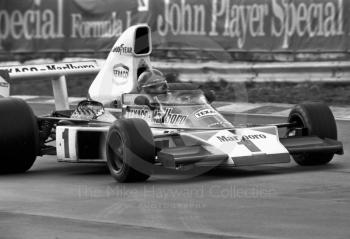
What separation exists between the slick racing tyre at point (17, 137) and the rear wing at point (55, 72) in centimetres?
132

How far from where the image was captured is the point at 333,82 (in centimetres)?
1905

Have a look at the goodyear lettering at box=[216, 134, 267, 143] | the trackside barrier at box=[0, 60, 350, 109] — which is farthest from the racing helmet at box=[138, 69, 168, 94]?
the trackside barrier at box=[0, 60, 350, 109]

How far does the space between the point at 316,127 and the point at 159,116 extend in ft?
5.78

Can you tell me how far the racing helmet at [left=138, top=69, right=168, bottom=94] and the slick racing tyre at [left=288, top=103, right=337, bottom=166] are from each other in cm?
160

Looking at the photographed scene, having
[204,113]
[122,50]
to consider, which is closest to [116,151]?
[204,113]

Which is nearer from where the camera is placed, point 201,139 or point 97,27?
point 201,139

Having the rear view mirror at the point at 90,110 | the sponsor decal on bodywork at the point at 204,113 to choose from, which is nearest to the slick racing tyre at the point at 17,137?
the rear view mirror at the point at 90,110

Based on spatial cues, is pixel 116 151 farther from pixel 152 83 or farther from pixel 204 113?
pixel 152 83

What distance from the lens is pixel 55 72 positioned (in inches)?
543

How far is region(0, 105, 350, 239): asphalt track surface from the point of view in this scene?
8188 millimetres

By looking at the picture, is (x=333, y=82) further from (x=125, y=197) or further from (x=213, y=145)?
(x=125, y=197)

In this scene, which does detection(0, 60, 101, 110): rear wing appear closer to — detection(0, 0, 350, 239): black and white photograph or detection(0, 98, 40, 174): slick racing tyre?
detection(0, 0, 350, 239): black and white photograph

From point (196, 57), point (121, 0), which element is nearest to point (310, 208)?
point (196, 57)

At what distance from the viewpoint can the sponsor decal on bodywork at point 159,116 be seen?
38.5 ft
